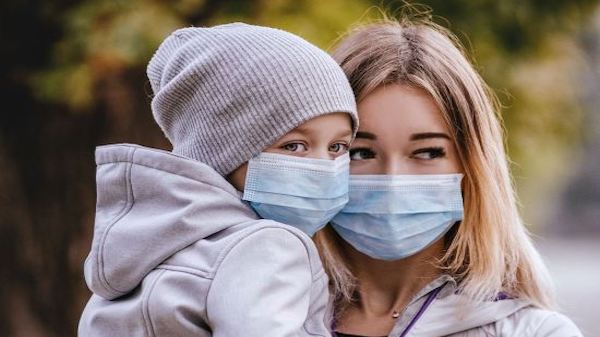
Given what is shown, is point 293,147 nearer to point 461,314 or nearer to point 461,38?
point 461,314

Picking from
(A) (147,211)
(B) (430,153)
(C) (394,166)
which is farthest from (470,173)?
(A) (147,211)

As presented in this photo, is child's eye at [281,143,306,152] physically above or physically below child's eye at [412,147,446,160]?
above

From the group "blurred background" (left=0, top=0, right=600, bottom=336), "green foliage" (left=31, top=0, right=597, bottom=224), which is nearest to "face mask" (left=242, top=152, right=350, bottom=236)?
"green foliage" (left=31, top=0, right=597, bottom=224)

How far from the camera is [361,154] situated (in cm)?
325

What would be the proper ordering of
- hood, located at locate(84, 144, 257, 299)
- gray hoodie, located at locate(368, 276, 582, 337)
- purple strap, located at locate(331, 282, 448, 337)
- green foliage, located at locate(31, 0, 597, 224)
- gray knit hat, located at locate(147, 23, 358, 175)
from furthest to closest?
green foliage, located at locate(31, 0, 597, 224) < purple strap, located at locate(331, 282, 448, 337) < gray hoodie, located at locate(368, 276, 582, 337) < gray knit hat, located at locate(147, 23, 358, 175) < hood, located at locate(84, 144, 257, 299)

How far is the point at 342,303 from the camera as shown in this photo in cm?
343

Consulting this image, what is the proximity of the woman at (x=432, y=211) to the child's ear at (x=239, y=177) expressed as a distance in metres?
0.51

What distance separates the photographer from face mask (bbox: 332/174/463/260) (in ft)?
10.6

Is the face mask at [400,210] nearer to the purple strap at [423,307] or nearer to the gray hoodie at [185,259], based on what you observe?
the purple strap at [423,307]

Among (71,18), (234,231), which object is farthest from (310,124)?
(71,18)

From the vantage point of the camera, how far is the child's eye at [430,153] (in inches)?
128

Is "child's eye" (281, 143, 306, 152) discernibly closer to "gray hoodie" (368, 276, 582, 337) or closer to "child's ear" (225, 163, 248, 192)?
"child's ear" (225, 163, 248, 192)

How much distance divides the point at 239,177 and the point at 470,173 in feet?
2.62

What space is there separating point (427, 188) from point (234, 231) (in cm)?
85
